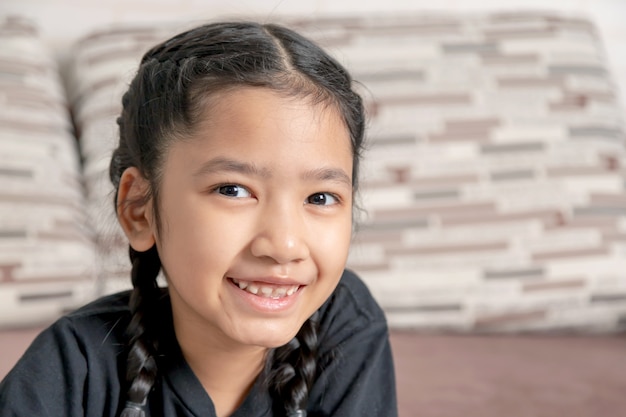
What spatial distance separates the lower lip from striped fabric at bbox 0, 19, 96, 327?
0.70 metres

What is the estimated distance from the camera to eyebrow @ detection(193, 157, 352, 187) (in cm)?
84

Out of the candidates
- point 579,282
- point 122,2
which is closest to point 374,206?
point 579,282

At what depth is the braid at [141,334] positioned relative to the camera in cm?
94

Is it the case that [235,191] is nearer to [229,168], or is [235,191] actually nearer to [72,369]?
[229,168]

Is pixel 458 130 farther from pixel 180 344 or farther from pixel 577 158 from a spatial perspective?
pixel 180 344

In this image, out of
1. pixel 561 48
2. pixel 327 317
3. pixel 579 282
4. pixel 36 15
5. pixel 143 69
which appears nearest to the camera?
pixel 143 69

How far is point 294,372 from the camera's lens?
1029mm

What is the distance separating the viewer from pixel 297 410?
1.01 metres

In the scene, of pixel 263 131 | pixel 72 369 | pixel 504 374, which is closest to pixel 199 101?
pixel 263 131

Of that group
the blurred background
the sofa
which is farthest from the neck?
the blurred background

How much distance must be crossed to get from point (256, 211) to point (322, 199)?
9cm

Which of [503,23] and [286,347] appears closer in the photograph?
[286,347]

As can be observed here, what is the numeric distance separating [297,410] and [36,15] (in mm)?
1249

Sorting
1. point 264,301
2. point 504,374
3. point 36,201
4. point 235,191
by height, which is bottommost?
point 504,374
